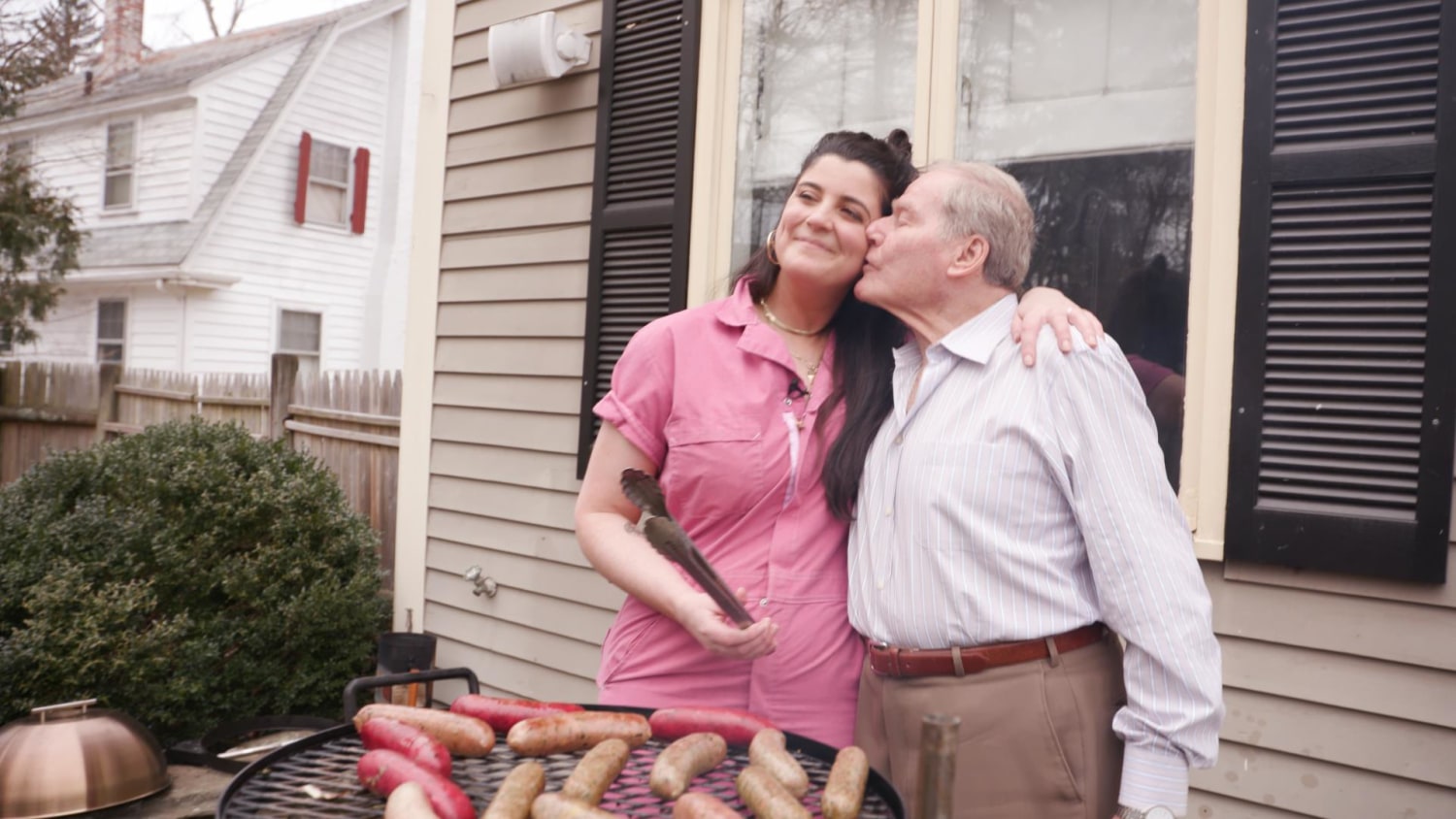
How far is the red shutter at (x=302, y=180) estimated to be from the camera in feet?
49.5

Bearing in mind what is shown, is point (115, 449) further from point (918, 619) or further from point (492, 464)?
point (918, 619)

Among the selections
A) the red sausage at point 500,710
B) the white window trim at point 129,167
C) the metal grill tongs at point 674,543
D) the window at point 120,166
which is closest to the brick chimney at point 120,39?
the white window trim at point 129,167

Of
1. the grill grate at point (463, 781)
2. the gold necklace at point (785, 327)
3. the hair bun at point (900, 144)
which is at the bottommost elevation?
the grill grate at point (463, 781)

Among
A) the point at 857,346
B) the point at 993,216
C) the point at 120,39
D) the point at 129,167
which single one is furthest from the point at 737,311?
the point at 120,39

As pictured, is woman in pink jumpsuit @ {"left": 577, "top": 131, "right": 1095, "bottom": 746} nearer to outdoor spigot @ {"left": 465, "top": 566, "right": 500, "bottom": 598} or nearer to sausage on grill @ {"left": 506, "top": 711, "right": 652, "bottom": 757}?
sausage on grill @ {"left": 506, "top": 711, "right": 652, "bottom": 757}

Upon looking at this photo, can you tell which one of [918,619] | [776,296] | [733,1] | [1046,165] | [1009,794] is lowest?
[1009,794]

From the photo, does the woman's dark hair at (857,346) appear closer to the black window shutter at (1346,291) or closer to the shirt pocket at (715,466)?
the shirt pocket at (715,466)

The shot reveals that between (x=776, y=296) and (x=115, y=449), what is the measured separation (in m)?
4.97

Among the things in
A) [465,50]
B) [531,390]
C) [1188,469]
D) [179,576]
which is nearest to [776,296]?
[1188,469]

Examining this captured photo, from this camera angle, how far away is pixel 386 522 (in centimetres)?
682

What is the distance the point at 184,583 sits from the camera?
17.1ft

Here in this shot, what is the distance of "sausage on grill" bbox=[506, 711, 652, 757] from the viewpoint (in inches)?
64.7

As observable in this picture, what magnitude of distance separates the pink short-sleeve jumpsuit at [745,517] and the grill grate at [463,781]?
0.31 m

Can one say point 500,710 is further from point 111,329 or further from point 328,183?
point 111,329
